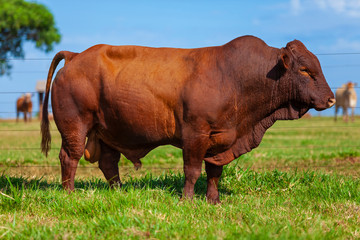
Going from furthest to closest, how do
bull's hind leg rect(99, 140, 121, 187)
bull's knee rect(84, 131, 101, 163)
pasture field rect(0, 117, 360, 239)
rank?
bull's hind leg rect(99, 140, 121, 187)
bull's knee rect(84, 131, 101, 163)
pasture field rect(0, 117, 360, 239)

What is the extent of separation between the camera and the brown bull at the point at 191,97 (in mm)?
4230

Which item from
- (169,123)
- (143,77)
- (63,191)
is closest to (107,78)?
(143,77)

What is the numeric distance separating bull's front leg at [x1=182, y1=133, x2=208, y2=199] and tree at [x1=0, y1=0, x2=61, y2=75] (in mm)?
26480

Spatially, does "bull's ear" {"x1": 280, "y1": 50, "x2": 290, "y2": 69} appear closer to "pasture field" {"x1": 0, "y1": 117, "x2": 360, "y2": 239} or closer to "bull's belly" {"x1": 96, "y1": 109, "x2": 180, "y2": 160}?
"bull's belly" {"x1": 96, "y1": 109, "x2": 180, "y2": 160}

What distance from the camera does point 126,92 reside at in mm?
4461

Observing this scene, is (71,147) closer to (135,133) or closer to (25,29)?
(135,133)

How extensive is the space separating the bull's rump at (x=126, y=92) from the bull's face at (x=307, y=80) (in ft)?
3.44

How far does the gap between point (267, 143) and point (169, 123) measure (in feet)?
26.6

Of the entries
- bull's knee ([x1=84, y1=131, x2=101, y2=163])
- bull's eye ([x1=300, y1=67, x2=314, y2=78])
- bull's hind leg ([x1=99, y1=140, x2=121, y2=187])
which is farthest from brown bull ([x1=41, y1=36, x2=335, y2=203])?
bull's hind leg ([x1=99, y1=140, x2=121, y2=187])

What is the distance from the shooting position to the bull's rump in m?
4.34

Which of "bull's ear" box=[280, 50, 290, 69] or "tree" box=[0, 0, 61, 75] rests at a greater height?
"tree" box=[0, 0, 61, 75]

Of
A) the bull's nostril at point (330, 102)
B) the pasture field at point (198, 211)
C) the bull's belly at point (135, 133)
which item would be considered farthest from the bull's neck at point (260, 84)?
the pasture field at point (198, 211)

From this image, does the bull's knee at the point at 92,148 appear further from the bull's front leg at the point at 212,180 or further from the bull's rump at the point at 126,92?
the bull's front leg at the point at 212,180

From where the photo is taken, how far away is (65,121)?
4.75 m
